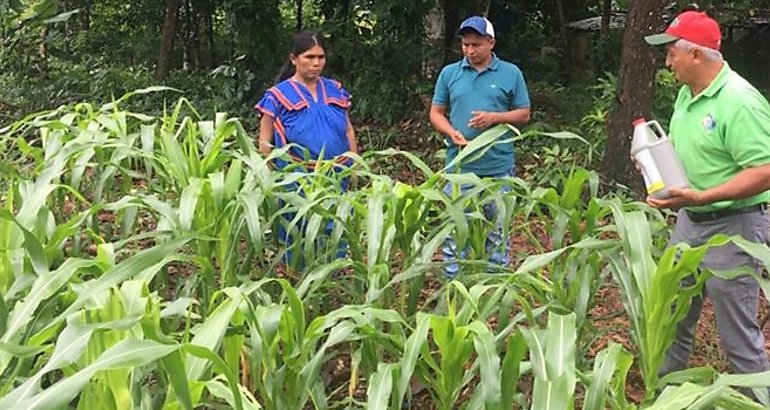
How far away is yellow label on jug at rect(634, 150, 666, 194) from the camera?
2452 millimetres

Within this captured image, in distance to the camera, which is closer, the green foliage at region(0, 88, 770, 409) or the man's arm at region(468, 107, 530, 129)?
the green foliage at region(0, 88, 770, 409)

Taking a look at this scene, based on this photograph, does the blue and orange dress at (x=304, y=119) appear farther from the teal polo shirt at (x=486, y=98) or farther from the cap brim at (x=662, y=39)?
the cap brim at (x=662, y=39)

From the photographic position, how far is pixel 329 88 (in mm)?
3512

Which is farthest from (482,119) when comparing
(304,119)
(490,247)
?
(304,119)

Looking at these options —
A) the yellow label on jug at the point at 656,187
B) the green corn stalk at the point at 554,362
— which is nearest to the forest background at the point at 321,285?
the green corn stalk at the point at 554,362

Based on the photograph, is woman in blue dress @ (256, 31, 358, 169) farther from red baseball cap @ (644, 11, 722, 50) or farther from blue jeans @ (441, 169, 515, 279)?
red baseball cap @ (644, 11, 722, 50)

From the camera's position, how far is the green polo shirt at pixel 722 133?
2312 millimetres

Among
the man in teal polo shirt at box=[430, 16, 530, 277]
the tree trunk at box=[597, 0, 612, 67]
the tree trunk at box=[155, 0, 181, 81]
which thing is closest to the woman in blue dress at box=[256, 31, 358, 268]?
the man in teal polo shirt at box=[430, 16, 530, 277]

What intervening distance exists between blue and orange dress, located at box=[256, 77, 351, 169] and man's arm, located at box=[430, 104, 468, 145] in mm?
465

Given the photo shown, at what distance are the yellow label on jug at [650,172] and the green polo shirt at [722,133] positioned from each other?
126mm

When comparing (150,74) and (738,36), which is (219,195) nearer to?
(150,74)

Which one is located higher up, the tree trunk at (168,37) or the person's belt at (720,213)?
the tree trunk at (168,37)

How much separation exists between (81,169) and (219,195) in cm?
69

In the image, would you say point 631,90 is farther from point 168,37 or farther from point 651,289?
point 168,37
